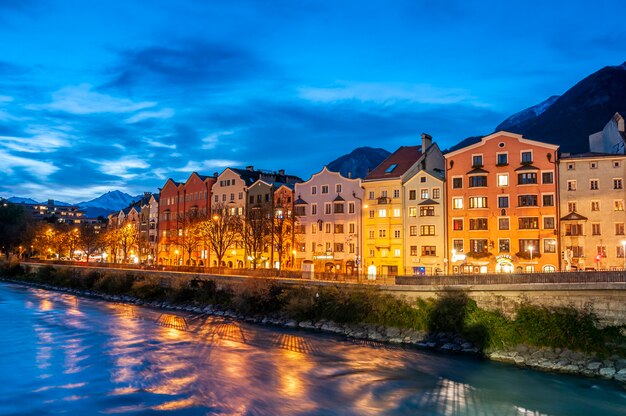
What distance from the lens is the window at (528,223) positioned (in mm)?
57031

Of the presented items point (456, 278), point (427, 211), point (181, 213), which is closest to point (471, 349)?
point (456, 278)

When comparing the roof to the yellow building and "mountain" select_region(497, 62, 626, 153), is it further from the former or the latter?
"mountain" select_region(497, 62, 626, 153)

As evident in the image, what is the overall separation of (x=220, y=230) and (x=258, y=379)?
1924 inches

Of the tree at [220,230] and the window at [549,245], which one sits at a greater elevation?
the tree at [220,230]

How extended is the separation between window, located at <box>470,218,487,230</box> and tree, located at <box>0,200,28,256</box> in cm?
12193

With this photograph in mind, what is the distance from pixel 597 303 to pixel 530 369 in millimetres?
6389

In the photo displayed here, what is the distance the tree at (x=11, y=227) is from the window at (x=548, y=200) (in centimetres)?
12954

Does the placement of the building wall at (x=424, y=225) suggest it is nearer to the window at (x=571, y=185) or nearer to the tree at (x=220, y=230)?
the window at (x=571, y=185)

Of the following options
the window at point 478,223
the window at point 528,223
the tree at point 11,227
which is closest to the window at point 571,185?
the window at point 528,223

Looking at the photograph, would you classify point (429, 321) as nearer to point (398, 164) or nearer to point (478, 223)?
point (478, 223)

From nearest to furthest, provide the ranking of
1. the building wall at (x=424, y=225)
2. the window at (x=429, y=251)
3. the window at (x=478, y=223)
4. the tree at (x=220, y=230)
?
1. the window at (x=478, y=223)
2. the building wall at (x=424, y=225)
3. the window at (x=429, y=251)
4. the tree at (x=220, y=230)

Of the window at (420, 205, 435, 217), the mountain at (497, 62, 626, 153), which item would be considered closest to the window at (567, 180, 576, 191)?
the window at (420, 205, 435, 217)

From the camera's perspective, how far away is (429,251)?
6350cm

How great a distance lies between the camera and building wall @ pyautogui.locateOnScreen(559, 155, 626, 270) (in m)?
53.4
